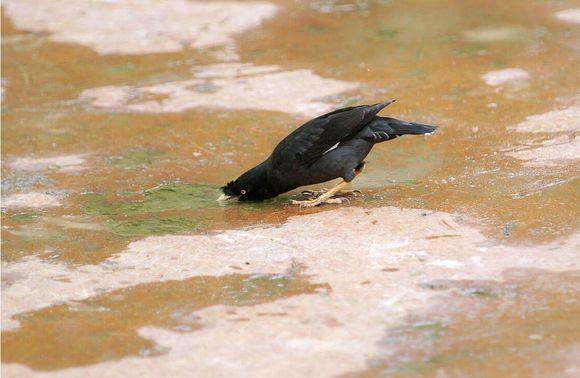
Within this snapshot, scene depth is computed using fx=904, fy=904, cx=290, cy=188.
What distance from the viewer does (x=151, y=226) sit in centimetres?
575

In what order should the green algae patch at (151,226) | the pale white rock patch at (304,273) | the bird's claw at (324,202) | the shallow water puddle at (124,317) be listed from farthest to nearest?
the bird's claw at (324,202), the green algae patch at (151,226), the shallow water puddle at (124,317), the pale white rock patch at (304,273)

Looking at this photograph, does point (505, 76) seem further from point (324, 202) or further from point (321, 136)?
point (324, 202)

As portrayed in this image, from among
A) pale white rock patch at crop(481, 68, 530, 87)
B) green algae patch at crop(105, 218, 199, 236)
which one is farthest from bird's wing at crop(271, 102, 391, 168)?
pale white rock patch at crop(481, 68, 530, 87)

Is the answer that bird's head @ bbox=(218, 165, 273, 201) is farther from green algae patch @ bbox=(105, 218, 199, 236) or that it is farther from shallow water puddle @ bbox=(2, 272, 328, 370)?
shallow water puddle @ bbox=(2, 272, 328, 370)

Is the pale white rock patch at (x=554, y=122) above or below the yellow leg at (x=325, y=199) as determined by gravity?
above

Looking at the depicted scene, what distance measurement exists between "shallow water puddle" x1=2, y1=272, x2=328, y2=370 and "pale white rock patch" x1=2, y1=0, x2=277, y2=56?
5.42 meters

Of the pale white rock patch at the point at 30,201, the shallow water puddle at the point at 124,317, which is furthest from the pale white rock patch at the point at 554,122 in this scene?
the pale white rock patch at the point at 30,201

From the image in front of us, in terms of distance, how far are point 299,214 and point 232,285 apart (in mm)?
1322

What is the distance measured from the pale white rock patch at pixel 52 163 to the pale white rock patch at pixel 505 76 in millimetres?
3732

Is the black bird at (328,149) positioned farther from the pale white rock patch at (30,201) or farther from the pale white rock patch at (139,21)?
the pale white rock patch at (139,21)

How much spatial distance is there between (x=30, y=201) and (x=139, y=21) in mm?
4628

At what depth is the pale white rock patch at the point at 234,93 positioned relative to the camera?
8.41m

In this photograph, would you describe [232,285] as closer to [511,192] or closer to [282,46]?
[511,192]

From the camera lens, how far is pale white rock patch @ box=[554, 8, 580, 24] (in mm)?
9664
